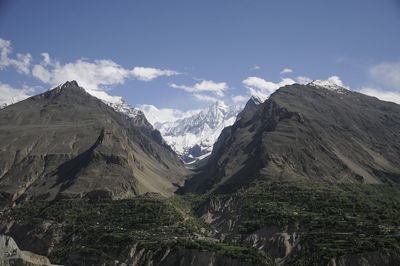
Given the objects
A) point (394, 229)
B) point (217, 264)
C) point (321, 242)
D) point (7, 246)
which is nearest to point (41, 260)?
point (7, 246)

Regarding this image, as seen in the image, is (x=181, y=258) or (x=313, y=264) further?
(x=181, y=258)

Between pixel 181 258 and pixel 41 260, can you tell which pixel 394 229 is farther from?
pixel 41 260

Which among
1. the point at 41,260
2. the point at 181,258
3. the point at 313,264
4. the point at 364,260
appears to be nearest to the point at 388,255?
the point at 364,260

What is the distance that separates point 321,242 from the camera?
186 meters

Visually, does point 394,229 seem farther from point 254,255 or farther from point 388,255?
point 254,255

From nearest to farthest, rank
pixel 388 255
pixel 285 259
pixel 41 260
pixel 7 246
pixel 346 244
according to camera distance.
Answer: pixel 7 246 < pixel 41 260 < pixel 388 255 < pixel 346 244 < pixel 285 259

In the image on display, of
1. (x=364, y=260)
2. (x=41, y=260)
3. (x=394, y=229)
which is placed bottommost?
(x=41, y=260)

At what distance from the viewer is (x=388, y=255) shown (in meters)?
163

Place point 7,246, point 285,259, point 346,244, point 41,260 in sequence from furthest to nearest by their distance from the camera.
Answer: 1. point 285,259
2. point 346,244
3. point 41,260
4. point 7,246

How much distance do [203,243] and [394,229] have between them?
65.5 m

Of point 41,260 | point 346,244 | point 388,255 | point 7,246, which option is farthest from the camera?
point 346,244

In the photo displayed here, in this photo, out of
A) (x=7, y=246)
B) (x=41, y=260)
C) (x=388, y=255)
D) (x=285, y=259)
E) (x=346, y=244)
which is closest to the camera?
(x=7, y=246)

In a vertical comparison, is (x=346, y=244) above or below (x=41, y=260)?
above

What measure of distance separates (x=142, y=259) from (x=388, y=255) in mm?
83378
